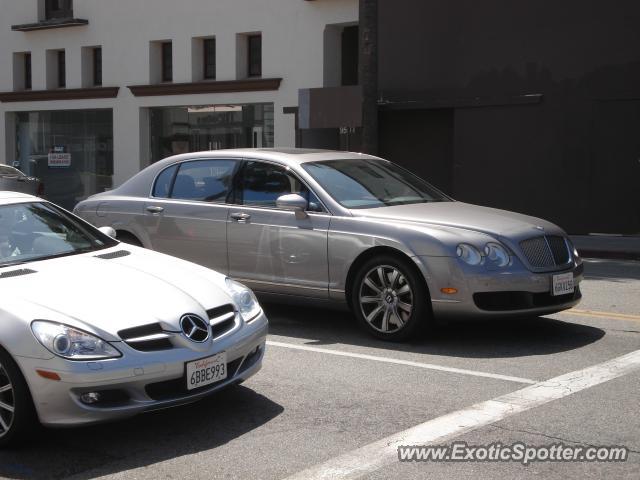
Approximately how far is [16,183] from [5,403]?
16.8m

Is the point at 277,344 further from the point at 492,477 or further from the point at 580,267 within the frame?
the point at 492,477

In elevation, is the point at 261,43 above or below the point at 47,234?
above

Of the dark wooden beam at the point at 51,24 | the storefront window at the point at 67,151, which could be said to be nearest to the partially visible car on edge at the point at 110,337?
the storefront window at the point at 67,151

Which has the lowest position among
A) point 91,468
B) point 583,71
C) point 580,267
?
point 91,468

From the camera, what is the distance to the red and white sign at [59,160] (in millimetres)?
30297

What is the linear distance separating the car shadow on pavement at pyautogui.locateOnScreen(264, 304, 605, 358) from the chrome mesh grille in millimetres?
621

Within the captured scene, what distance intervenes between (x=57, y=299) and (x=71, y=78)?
83.4ft

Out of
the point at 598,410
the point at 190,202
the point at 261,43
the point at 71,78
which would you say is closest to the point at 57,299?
the point at 598,410

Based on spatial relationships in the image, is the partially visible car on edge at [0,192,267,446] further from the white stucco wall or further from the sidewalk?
the white stucco wall

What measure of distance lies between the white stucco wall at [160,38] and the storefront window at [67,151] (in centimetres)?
38

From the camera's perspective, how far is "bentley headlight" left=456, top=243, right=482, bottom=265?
7.86m

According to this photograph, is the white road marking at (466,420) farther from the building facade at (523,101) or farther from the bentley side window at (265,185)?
the building facade at (523,101)

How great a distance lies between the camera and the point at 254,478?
4.98 m

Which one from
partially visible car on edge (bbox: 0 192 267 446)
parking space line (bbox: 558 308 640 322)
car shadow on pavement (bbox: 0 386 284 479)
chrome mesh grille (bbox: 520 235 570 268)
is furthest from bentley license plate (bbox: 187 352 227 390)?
parking space line (bbox: 558 308 640 322)
